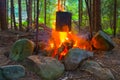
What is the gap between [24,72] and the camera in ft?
21.8

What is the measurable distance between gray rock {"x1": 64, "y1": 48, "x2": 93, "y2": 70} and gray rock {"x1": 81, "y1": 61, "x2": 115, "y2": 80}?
0.67 ft

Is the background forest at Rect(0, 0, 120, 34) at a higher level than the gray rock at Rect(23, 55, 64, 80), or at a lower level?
higher

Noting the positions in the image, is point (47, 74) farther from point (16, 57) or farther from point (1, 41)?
point (1, 41)

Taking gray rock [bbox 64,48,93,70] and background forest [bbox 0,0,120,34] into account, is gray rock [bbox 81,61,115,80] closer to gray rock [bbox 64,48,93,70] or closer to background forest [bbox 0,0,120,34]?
gray rock [bbox 64,48,93,70]

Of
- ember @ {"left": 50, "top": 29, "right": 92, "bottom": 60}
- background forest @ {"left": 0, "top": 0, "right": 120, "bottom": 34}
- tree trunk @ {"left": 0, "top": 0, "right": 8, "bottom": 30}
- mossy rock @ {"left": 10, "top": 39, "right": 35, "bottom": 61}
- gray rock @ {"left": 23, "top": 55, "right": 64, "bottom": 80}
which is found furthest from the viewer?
background forest @ {"left": 0, "top": 0, "right": 120, "bottom": 34}

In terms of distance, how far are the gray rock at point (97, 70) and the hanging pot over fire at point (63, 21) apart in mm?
1424

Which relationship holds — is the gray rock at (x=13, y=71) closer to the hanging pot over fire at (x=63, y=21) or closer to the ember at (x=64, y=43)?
the ember at (x=64, y=43)

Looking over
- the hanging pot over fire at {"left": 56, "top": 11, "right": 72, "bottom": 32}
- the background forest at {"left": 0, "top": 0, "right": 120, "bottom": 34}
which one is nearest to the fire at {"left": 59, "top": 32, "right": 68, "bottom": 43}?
the hanging pot over fire at {"left": 56, "top": 11, "right": 72, "bottom": 32}

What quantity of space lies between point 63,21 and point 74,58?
4.85 ft

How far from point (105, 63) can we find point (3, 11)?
285 inches

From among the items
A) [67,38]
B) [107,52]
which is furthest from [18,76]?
[107,52]

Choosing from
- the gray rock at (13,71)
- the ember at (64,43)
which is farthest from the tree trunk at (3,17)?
the gray rock at (13,71)

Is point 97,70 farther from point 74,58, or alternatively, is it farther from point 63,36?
point 63,36

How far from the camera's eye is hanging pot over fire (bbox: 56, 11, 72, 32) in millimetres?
7982
